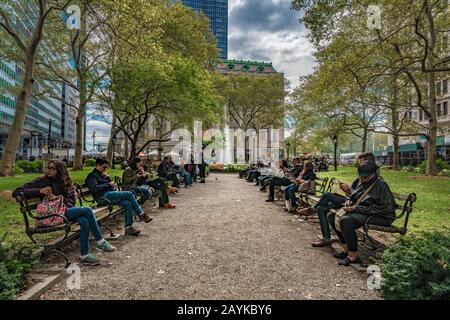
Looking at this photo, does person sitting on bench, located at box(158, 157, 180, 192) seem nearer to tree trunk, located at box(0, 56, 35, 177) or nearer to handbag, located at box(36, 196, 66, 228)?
tree trunk, located at box(0, 56, 35, 177)

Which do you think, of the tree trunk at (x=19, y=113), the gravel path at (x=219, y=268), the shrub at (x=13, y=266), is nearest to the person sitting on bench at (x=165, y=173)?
the gravel path at (x=219, y=268)

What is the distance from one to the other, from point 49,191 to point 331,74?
41.1ft

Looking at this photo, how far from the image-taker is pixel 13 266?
3461mm

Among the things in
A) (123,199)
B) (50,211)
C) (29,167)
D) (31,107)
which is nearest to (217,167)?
(29,167)

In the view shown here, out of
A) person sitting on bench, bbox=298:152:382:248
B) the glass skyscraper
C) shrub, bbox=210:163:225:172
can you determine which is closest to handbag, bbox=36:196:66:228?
person sitting on bench, bbox=298:152:382:248

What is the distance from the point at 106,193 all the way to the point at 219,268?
312cm

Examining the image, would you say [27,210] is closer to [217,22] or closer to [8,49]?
[8,49]

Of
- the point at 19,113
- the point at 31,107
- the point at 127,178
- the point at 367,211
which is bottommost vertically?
the point at 367,211

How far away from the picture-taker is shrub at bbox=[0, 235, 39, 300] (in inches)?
123

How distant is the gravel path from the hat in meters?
1.30

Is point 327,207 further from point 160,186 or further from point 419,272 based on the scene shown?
point 160,186
